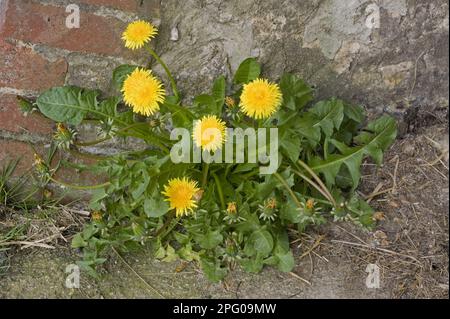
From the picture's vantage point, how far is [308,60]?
79.7 inches

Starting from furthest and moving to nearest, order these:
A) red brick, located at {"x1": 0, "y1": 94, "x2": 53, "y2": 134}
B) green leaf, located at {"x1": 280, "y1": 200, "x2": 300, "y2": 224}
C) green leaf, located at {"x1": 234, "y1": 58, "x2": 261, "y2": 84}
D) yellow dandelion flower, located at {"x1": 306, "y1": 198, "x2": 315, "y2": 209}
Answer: red brick, located at {"x1": 0, "y1": 94, "x2": 53, "y2": 134} < green leaf, located at {"x1": 234, "y1": 58, "x2": 261, "y2": 84} < green leaf, located at {"x1": 280, "y1": 200, "x2": 300, "y2": 224} < yellow dandelion flower, located at {"x1": 306, "y1": 198, "x2": 315, "y2": 209}

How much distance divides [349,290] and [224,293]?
1.10ft

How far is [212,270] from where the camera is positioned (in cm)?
188

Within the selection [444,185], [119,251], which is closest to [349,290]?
[444,185]

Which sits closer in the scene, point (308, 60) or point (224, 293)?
point (224, 293)

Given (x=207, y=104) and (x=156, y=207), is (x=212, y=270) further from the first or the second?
(x=207, y=104)

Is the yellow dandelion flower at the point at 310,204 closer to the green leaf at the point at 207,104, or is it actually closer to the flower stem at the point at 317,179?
the flower stem at the point at 317,179

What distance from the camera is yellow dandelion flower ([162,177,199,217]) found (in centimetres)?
181

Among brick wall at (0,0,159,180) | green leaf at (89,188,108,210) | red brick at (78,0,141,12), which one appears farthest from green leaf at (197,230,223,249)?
red brick at (78,0,141,12)

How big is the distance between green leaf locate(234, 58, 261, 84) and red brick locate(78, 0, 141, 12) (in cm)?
36

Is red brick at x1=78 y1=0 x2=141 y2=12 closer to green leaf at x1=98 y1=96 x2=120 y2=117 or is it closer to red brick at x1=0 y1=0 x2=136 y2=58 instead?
red brick at x1=0 y1=0 x2=136 y2=58

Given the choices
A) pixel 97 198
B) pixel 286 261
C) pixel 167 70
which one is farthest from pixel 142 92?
pixel 286 261

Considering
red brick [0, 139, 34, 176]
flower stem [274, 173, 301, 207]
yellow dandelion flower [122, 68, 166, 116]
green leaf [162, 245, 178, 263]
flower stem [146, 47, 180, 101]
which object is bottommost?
green leaf [162, 245, 178, 263]
